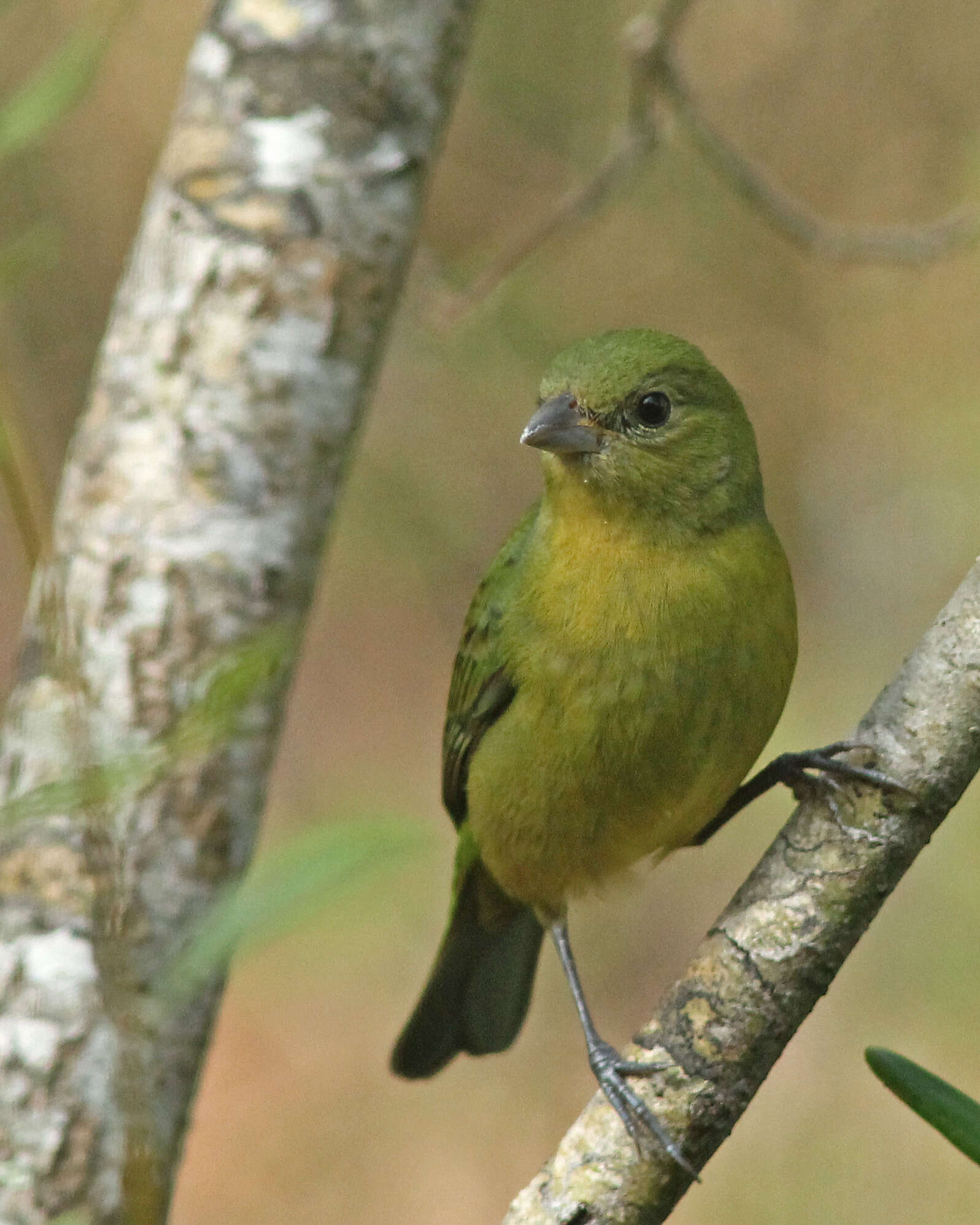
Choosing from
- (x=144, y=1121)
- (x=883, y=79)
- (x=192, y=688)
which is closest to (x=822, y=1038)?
(x=192, y=688)

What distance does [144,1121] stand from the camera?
1.34 metres

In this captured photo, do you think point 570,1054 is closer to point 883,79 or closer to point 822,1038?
point 822,1038

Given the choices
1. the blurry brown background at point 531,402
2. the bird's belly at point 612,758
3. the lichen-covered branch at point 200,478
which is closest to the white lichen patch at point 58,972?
the lichen-covered branch at point 200,478

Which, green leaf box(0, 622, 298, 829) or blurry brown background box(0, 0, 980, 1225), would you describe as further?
blurry brown background box(0, 0, 980, 1225)

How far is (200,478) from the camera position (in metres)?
3.37

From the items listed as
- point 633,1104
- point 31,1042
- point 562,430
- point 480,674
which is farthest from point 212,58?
point 633,1104

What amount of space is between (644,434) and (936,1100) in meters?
1.73

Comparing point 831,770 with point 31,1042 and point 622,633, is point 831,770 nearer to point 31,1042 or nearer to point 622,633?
point 622,633

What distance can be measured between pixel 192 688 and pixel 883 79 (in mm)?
5149

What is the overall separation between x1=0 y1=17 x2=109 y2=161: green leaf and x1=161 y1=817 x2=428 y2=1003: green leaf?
962 mm

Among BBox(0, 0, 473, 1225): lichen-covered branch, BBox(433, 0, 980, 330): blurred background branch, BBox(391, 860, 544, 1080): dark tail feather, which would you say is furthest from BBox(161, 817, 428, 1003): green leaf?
BBox(433, 0, 980, 330): blurred background branch

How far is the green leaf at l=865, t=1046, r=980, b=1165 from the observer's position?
1730 mm

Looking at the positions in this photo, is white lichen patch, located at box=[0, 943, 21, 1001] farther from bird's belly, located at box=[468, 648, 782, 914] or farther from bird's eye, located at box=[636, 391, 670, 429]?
bird's eye, located at box=[636, 391, 670, 429]

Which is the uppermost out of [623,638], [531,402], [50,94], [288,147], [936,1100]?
[531,402]
